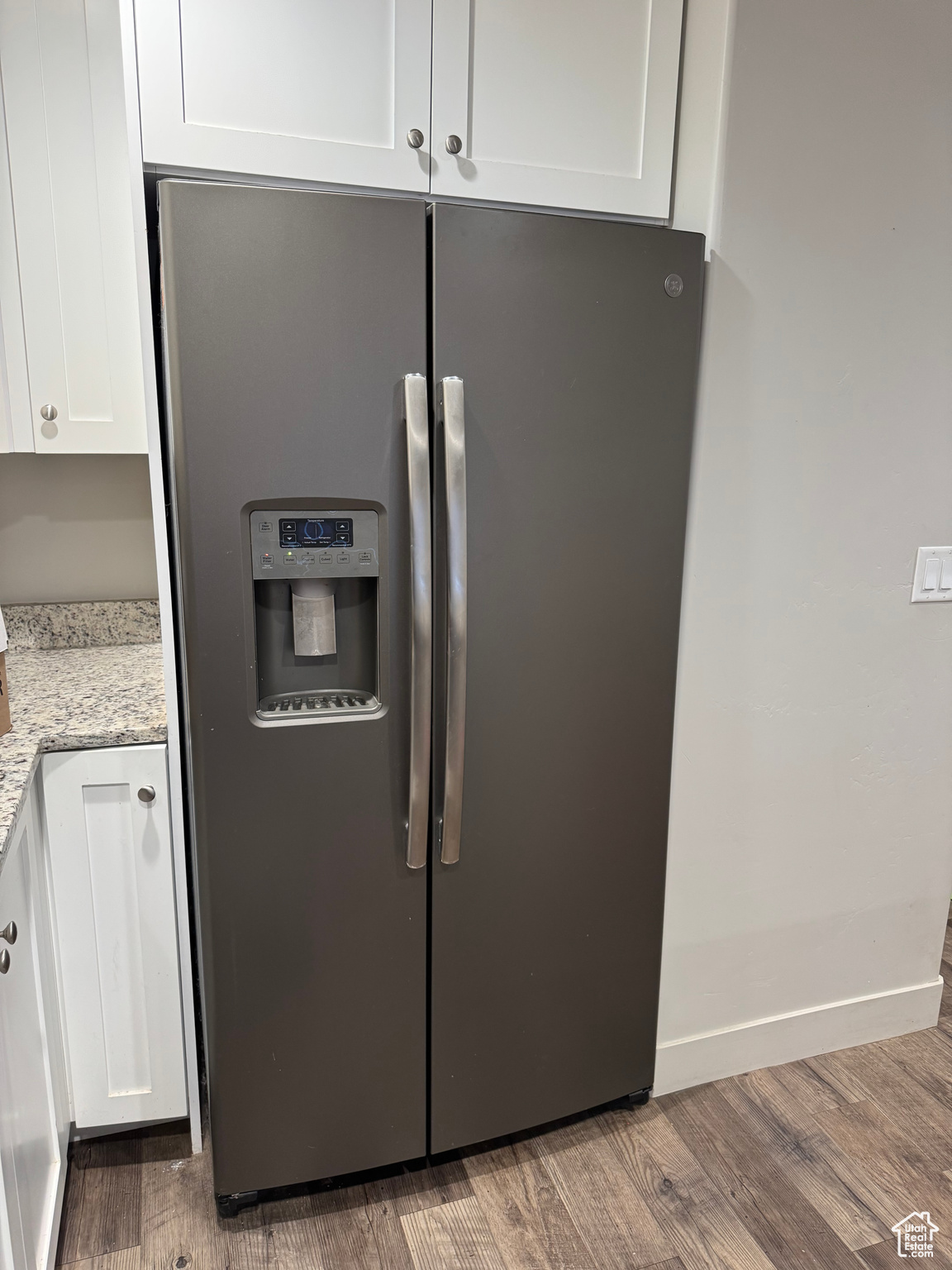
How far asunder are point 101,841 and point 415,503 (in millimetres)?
849

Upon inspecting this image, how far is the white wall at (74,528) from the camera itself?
2.06 metres

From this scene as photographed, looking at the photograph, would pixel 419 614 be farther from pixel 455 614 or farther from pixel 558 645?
pixel 558 645

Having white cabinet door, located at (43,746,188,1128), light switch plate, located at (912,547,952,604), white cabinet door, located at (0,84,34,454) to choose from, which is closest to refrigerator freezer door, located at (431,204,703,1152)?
white cabinet door, located at (43,746,188,1128)

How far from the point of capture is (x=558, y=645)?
1.55 m

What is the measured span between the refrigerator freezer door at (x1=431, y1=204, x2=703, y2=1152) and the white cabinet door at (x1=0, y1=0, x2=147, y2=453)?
75cm

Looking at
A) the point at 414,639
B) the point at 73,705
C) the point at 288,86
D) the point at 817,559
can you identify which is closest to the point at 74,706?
the point at 73,705

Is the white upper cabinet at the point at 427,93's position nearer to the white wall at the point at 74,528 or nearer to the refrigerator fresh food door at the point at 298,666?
the refrigerator fresh food door at the point at 298,666

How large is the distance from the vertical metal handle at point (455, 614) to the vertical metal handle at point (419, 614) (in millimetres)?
33

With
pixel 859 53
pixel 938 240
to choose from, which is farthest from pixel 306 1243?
pixel 859 53

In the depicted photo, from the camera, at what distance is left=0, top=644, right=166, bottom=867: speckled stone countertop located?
4.52ft

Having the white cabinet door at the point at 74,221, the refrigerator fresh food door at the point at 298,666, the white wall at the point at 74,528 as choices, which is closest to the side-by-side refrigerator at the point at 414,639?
the refrigerator fresh food door at the point at 298,666

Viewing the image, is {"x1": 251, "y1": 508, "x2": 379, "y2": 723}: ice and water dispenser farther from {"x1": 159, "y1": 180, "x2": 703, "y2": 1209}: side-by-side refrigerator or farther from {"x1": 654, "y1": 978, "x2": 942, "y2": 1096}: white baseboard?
{"x1": 654, "y1": 978, "x2": 942, "y2": 1096}: white baseboard

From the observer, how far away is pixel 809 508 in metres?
1.77

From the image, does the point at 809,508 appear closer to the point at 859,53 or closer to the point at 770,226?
the point at 770,226
